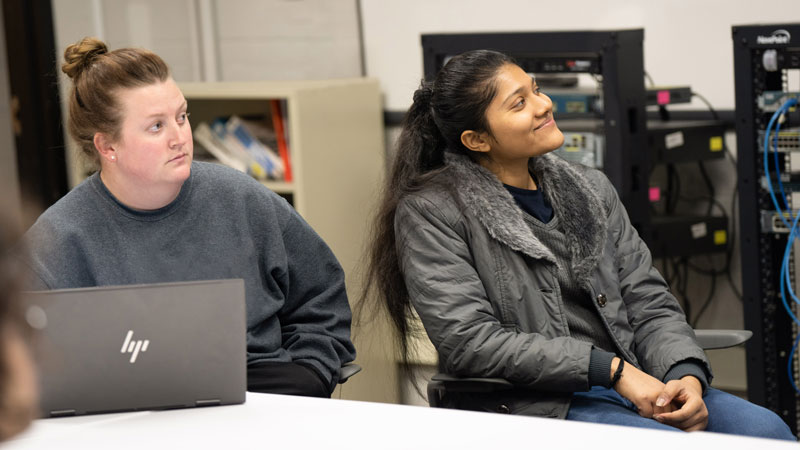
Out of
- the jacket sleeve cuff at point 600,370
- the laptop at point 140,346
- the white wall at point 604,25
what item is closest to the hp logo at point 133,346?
the laptop at point 140,346

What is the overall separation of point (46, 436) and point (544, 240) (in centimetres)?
104

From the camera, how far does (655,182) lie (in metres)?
3.32

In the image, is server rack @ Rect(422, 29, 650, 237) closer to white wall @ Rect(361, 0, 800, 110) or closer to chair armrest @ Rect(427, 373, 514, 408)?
white wall @ Rect(361, 0, 800, 110)

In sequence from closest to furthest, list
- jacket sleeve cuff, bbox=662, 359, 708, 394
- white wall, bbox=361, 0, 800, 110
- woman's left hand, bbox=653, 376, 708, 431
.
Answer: woman's left hand, bbox=653, 376, 708, 431 < jacket sleeve cuff, bbox=662, 359, 708, 394 < white wall, bbox=361, 0, 800, 110

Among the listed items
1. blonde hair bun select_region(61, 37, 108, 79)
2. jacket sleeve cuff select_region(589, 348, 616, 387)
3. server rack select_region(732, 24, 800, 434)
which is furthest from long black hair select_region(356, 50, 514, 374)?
server rack select_region(732, 24, 800, 434)

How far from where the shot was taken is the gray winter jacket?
196cm

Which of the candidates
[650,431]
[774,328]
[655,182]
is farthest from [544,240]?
[655,182]

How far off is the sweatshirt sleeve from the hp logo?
59cm

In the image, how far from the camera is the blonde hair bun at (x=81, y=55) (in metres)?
2.06

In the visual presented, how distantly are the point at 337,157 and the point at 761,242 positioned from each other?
5.09 feet

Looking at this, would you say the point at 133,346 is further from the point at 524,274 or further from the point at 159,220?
the point at 524,274

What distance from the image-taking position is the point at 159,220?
208 cm

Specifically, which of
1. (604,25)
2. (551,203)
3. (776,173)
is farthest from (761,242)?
(604,25)

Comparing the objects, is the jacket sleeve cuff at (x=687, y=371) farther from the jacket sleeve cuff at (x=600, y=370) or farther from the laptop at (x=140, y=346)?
the laptop at (x=140, y=346)
